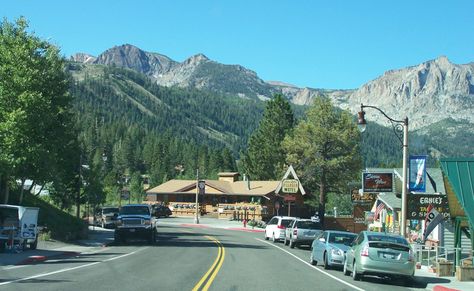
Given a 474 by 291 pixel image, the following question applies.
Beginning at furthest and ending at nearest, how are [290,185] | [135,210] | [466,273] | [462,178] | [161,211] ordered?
1. [161,211]
2. [290,185]
3. [135,210]
4. [462,178]
5. [466,273]

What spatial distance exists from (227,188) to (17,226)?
62.6m

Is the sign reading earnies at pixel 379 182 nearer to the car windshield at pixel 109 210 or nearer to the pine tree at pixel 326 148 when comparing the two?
the car windshield at pixel 109 210

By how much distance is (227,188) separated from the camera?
88375 mm

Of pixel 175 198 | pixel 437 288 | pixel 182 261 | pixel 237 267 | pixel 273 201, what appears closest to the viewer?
pixel 437 288

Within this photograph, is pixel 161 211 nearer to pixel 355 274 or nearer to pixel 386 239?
pixel 355 274

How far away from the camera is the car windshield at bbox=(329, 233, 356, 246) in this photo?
24.6 meters

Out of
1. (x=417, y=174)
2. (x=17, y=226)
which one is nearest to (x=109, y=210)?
(x=17, y=226)

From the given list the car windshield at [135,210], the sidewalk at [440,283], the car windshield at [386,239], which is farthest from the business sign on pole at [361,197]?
the car windshield at [386,239]

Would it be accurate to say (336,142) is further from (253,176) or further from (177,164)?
(177,164)

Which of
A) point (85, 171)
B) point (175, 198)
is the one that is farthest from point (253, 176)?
point (85, 171)

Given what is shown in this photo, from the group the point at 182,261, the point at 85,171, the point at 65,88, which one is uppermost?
the point at 65,88

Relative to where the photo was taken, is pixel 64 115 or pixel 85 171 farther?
pixel 85 171

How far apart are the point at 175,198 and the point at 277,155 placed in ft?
55.7

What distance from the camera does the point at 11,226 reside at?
26094 mm
